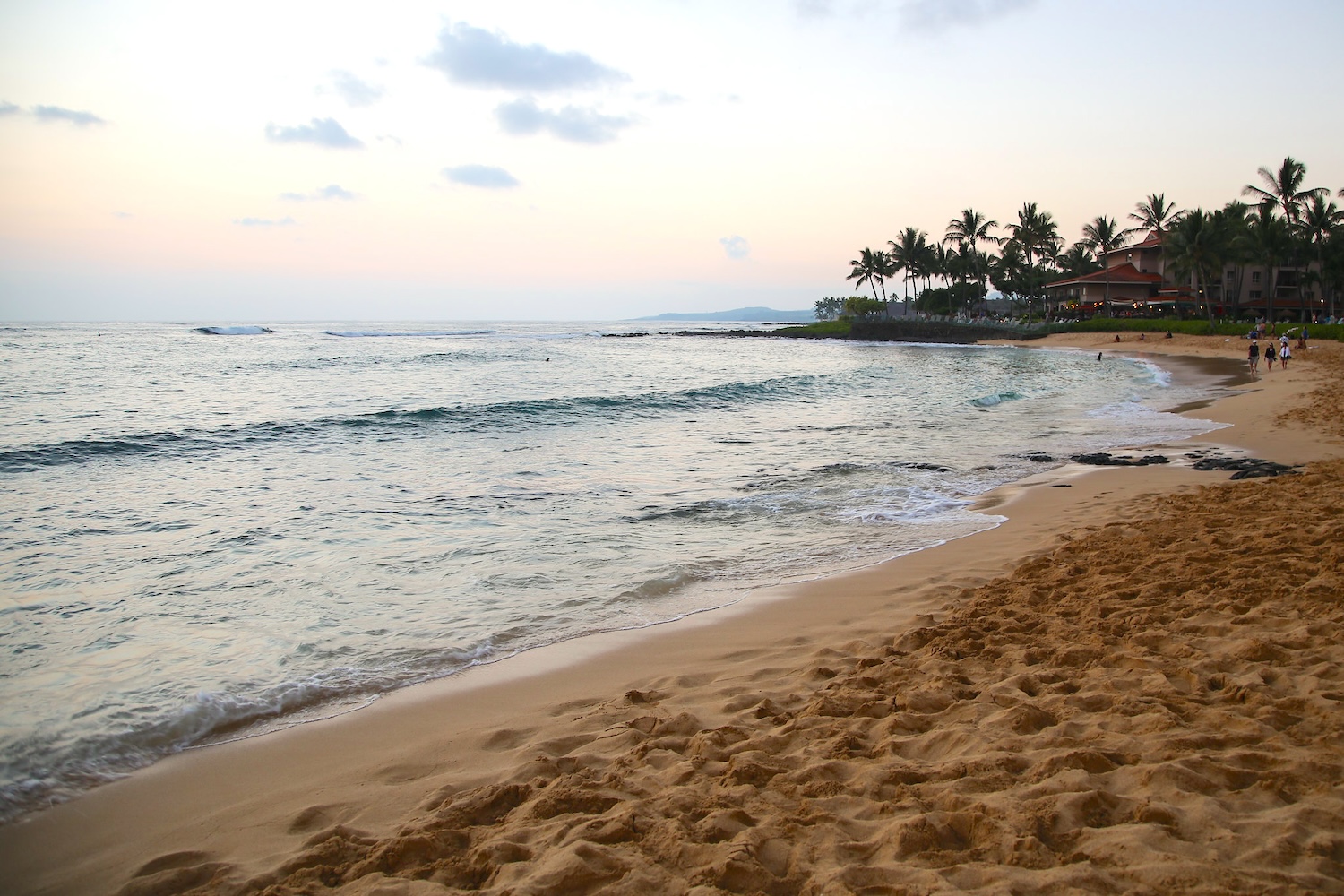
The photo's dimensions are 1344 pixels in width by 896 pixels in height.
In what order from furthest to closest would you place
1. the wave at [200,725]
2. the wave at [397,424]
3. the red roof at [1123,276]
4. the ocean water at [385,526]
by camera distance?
the red roof at [1123,276]
the wave at [397,424]
the ocean water at [385,526]
the wave at [200,725]

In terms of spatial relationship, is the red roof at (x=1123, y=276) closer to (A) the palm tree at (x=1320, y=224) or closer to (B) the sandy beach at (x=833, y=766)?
(A) the palm tree at (x=1320, y=224)

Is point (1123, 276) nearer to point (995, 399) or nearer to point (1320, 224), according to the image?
point (1320, 224)

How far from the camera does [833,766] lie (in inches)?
130

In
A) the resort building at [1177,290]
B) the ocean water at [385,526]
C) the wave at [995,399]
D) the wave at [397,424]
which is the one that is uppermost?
the resort building at [1177,290]

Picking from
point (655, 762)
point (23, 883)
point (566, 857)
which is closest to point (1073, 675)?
point (655, 762)

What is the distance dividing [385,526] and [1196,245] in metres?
61.3

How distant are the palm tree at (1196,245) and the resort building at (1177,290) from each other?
1.76m

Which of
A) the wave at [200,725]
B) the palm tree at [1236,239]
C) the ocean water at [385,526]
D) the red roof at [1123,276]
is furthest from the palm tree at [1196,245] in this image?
the wave at [200,725]

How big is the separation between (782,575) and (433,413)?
1611 cm

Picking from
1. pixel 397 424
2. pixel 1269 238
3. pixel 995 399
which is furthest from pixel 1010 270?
pixel 397 424

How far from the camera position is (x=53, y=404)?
22047 millimetres

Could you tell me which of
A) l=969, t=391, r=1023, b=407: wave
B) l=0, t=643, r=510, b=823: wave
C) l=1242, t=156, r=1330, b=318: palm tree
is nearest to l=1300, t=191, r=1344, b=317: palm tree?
l=1242, t=156, r=1330, b=318: palm tree

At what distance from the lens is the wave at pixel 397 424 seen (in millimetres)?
14547

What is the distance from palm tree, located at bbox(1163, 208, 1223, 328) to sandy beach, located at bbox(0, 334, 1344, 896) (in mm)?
58381
